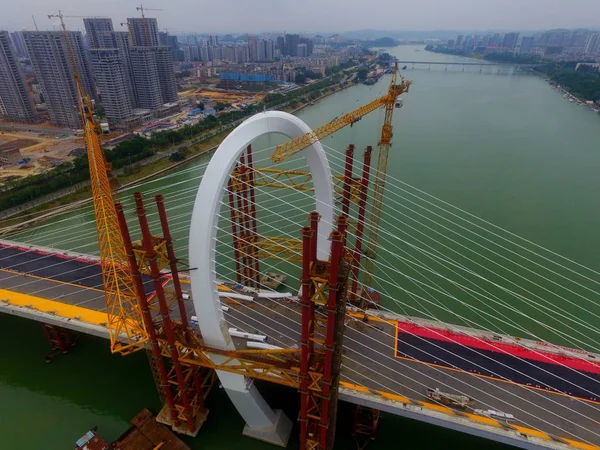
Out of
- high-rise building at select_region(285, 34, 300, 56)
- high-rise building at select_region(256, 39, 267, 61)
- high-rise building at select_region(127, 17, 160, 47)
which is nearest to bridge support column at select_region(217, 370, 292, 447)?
high-rise building at select_region(127, 17, 160, 47)

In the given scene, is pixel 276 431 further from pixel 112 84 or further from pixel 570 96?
pixel 570 96

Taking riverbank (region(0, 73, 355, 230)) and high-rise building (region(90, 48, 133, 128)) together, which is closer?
riverbank (region(0, 73, 355, 230))

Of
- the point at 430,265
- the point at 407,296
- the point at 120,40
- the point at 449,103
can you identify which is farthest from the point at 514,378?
the point at 120,40

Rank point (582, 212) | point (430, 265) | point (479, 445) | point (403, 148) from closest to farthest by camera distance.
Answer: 1. point (479, 445)
2. point (430, 265)
3. point (582, 212)
4. point (403, 148)

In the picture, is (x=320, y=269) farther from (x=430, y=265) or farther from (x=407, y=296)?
(x=430, y=265)

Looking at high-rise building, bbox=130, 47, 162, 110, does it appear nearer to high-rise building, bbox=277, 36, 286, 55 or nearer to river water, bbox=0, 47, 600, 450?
river water, bbox=0, 47, 600, 450

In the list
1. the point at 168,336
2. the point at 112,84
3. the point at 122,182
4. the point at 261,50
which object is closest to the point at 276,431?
the point at 168,336
